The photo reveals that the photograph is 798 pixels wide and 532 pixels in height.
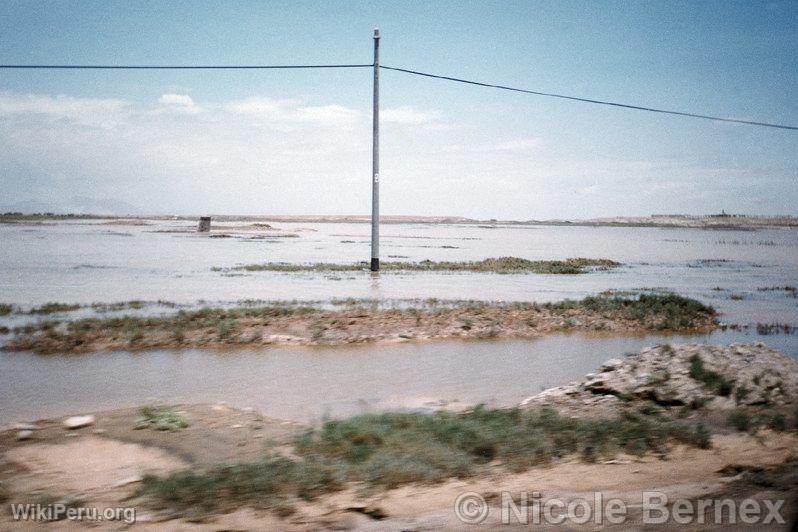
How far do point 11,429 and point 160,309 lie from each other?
10708mm

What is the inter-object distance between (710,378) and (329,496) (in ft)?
20.6

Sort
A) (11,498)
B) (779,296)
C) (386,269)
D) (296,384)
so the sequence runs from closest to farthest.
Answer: (11,498), (296,384), (779,296), (386,269)

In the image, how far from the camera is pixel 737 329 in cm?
1727

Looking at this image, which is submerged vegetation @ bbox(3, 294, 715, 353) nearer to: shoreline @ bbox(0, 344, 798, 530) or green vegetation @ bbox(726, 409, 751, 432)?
shoreline @ bbox(0, 344, 798, 530)

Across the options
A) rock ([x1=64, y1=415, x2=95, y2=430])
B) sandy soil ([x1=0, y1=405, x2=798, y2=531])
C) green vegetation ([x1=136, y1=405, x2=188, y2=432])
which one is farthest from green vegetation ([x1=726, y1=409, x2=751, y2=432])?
rock ([x1=64, y1=415, x2=95, y2=430])

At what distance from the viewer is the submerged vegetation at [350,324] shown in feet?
42.6

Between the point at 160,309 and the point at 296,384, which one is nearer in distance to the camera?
the point at 296,384

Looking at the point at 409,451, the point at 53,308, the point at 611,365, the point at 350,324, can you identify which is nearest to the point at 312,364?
the point at 350,324

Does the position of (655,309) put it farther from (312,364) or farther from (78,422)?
(78,422)

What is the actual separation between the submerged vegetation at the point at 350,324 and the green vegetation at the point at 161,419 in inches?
227

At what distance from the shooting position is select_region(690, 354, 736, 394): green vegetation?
8.51 meters

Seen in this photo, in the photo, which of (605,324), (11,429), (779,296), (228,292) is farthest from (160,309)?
(779,296)

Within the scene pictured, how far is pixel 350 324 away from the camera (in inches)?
577

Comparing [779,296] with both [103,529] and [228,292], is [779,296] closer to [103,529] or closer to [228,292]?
[228,292]
